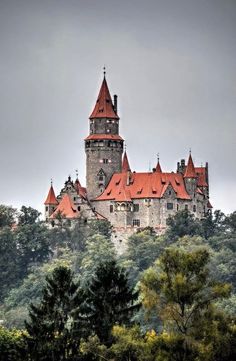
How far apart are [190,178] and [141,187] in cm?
→ 586

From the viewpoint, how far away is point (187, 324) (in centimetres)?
6925

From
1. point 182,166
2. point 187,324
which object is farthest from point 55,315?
point 182,166

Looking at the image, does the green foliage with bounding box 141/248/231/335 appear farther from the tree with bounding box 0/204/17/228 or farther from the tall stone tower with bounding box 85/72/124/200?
the tree with bounding box 0/204/17/228

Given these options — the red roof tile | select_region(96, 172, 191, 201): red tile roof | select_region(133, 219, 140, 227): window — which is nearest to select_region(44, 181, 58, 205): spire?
select_region(96, 172, 191, 201): red tile roof

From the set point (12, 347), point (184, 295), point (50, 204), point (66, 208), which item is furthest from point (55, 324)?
point (50, 204)

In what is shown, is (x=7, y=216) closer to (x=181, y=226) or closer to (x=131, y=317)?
(x=181, y=226)

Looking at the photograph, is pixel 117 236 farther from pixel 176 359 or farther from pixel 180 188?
pixel 176 359

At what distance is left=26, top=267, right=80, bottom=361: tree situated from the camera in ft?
238

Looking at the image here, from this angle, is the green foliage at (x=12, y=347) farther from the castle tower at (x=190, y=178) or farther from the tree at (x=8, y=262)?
the tree at (x=8, y=262)

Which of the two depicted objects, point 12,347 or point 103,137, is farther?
point 103,137

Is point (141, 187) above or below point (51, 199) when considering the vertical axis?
above

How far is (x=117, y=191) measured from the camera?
16938 cm

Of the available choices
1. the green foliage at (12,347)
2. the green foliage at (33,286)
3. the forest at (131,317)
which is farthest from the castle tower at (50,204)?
the forest at (131,317)

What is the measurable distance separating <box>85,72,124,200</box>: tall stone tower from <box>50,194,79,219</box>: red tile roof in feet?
7.46
